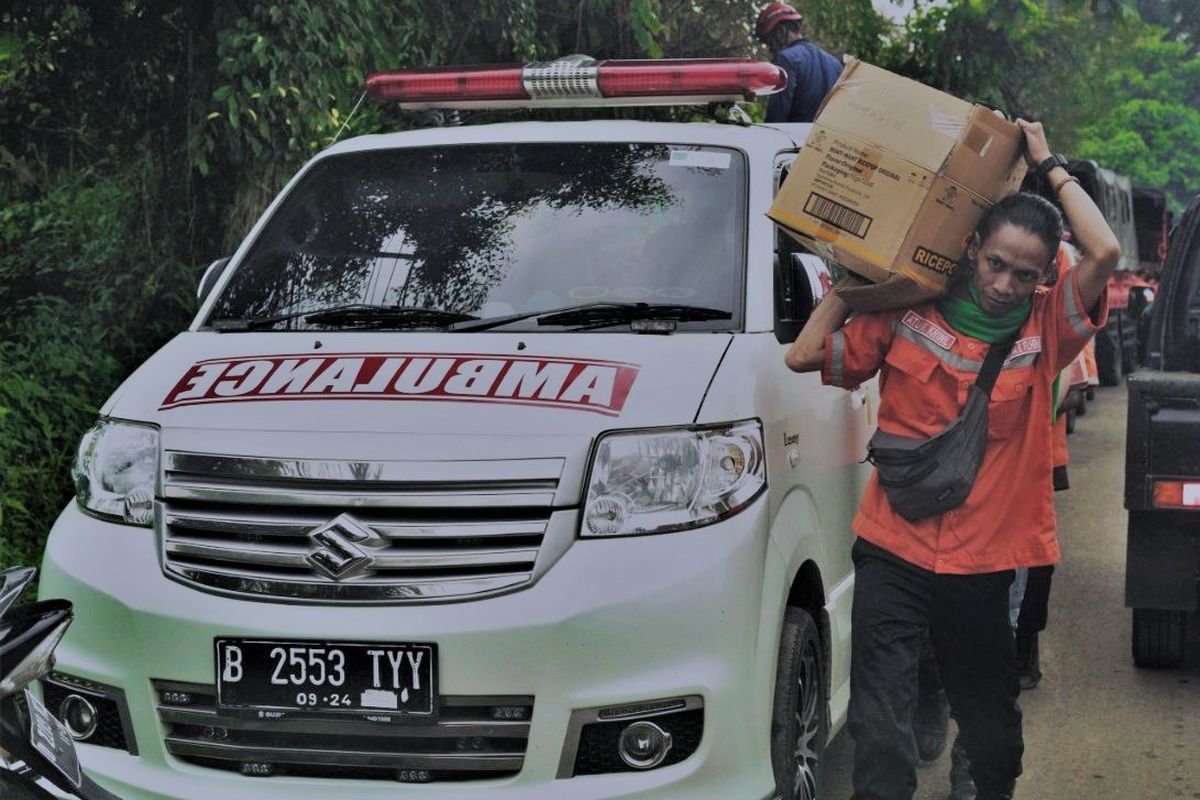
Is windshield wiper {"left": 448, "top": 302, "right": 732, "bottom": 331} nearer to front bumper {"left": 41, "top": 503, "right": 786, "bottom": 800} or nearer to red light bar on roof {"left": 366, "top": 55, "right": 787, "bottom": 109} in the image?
front bumper {"left": 41, "top": 503, "right": 786, "bottom": 800}

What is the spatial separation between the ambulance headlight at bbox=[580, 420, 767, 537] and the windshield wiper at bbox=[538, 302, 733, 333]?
562mm

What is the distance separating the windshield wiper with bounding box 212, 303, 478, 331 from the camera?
4.32 meters

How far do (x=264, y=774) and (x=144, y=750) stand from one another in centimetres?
29

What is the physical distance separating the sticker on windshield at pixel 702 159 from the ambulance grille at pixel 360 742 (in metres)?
1.78

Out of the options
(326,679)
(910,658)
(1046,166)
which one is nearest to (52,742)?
(326,679)

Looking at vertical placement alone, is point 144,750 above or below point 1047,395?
below

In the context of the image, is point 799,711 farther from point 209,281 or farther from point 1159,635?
point 1159,635

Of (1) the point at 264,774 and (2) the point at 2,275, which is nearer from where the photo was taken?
(1) the point at 264,774

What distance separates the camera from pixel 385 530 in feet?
11.7

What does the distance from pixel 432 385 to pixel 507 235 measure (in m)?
0.90

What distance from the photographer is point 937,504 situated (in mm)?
4004

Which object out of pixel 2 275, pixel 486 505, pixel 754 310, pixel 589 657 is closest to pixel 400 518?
pixel 486 505

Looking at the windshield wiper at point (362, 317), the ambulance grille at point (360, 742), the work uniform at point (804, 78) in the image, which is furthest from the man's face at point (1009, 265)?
the work uniform at point (804, 78)

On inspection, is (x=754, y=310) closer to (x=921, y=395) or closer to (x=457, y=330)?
(x=921, y=395)
